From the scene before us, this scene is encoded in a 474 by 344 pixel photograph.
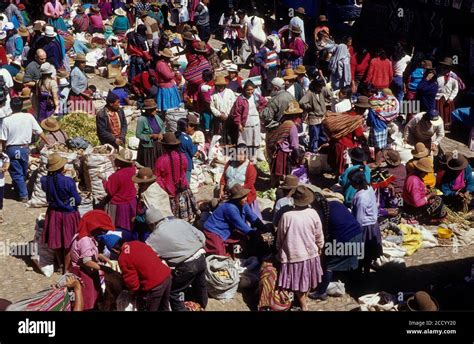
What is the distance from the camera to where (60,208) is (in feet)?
29.5

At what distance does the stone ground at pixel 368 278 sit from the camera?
332 inches

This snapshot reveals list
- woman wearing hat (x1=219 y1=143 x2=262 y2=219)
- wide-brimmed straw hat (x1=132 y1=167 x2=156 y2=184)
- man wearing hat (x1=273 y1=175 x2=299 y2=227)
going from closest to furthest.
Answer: wide-brimmed straw hat (x1=132 y1=167 x2=156 y2=184), man wearing hat (x1=273 y1=175 x2=299 y2=227), woman wearing hat (x1=219 y1=143 x2=262 y2=219)

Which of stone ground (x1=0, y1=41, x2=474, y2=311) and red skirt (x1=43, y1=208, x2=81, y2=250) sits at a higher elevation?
red skirt (x1=43, y1=208, x2=81, y2=250)

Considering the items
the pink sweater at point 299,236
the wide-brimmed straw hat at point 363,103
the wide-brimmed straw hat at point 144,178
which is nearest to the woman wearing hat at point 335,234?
the pink sweater at point 299,236

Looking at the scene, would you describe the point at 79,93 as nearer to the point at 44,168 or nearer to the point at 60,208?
the point at 44,168

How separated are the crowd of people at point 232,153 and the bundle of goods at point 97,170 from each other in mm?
140

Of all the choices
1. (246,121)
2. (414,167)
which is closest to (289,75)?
(246,121)

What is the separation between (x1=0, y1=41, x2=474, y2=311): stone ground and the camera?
27.7 ft

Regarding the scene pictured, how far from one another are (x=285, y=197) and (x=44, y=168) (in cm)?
348

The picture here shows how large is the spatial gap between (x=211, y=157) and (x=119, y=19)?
7419mm

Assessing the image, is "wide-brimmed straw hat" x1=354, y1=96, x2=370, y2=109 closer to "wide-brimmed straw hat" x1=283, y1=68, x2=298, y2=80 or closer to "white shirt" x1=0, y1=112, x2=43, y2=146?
"wide-brimmed straw hat" x1=283, y1=68, x2=298, y2=80

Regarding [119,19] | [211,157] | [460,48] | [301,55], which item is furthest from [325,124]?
[119,19]

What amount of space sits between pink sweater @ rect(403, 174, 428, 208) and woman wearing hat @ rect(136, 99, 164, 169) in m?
3.60

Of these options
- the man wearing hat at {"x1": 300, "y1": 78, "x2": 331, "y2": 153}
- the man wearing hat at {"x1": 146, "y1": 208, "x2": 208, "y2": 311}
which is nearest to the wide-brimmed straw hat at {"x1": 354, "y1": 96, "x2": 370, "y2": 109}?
the man wearing hat at {"x1": 300, "y1": 78, "x2": 331, "y2": 153}
